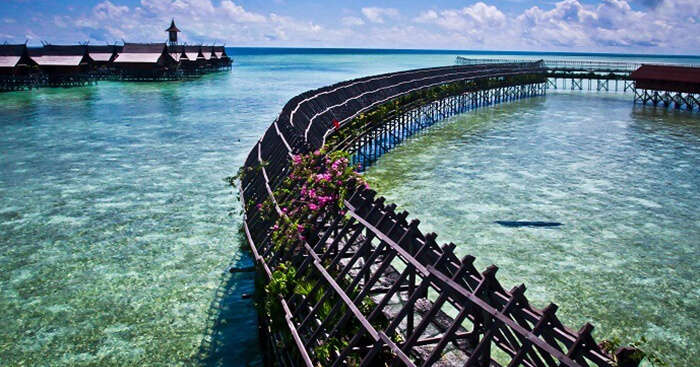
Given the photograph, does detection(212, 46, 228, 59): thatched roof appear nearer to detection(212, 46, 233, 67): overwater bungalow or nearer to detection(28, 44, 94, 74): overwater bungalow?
detection(212, 46, 233, 67): overwater bungalow

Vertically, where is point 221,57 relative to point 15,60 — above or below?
above

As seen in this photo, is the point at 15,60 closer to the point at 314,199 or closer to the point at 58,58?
the point at 58,58

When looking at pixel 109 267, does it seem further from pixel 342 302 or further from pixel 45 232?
pixel 342 302

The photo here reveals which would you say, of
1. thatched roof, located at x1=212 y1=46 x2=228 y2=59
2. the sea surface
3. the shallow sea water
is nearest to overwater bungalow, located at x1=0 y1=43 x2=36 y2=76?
the sea surface

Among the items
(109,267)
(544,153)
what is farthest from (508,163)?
(109,267)

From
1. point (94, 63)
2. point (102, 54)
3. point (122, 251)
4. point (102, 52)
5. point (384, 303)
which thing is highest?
point (102, 52)

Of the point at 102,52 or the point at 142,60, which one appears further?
the point at 102,52

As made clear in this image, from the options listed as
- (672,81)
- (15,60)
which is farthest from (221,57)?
(672,81)
